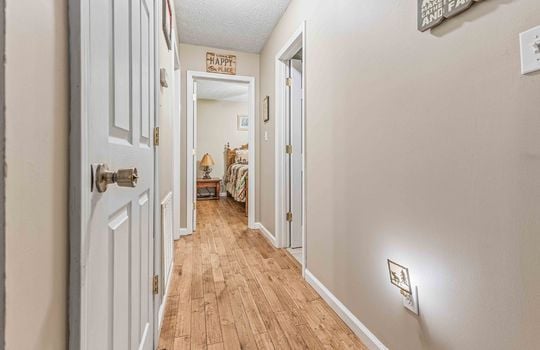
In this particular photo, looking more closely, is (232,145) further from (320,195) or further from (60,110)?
(60,110)

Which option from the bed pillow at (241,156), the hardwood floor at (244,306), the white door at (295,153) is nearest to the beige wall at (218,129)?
the bed pillow at (241,156)

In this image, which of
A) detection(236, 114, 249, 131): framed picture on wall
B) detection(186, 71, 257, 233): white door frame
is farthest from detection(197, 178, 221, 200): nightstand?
detection(186, 71, 257, 233): white door frame

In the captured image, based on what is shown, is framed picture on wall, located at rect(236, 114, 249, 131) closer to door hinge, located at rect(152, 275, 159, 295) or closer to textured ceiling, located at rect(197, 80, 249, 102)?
textured ceiling, located at rect(197, 80, 249, 102)

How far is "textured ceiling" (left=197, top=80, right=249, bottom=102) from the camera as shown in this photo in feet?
18.1

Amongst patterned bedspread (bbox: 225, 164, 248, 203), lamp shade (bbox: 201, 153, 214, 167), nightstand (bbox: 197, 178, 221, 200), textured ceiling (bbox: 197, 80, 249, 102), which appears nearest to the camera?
patterned bedspread (bbox: 225, 164, 248, 203)

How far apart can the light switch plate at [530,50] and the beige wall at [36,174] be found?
1.10 meters

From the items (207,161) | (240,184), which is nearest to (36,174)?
(240,184)

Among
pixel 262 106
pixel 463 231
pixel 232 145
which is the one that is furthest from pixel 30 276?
pixel 232 145

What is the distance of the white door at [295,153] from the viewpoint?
2951mm

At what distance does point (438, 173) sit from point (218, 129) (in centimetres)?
639

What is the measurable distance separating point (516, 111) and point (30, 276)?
1.17m

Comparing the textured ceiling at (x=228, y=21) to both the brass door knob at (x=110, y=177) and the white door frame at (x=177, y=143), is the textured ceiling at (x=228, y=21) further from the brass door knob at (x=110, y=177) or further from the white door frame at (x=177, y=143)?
the brass door knob at (x=110, y=177)

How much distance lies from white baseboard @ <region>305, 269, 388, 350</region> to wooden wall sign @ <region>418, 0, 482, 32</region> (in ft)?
4.59

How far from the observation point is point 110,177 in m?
0.61
